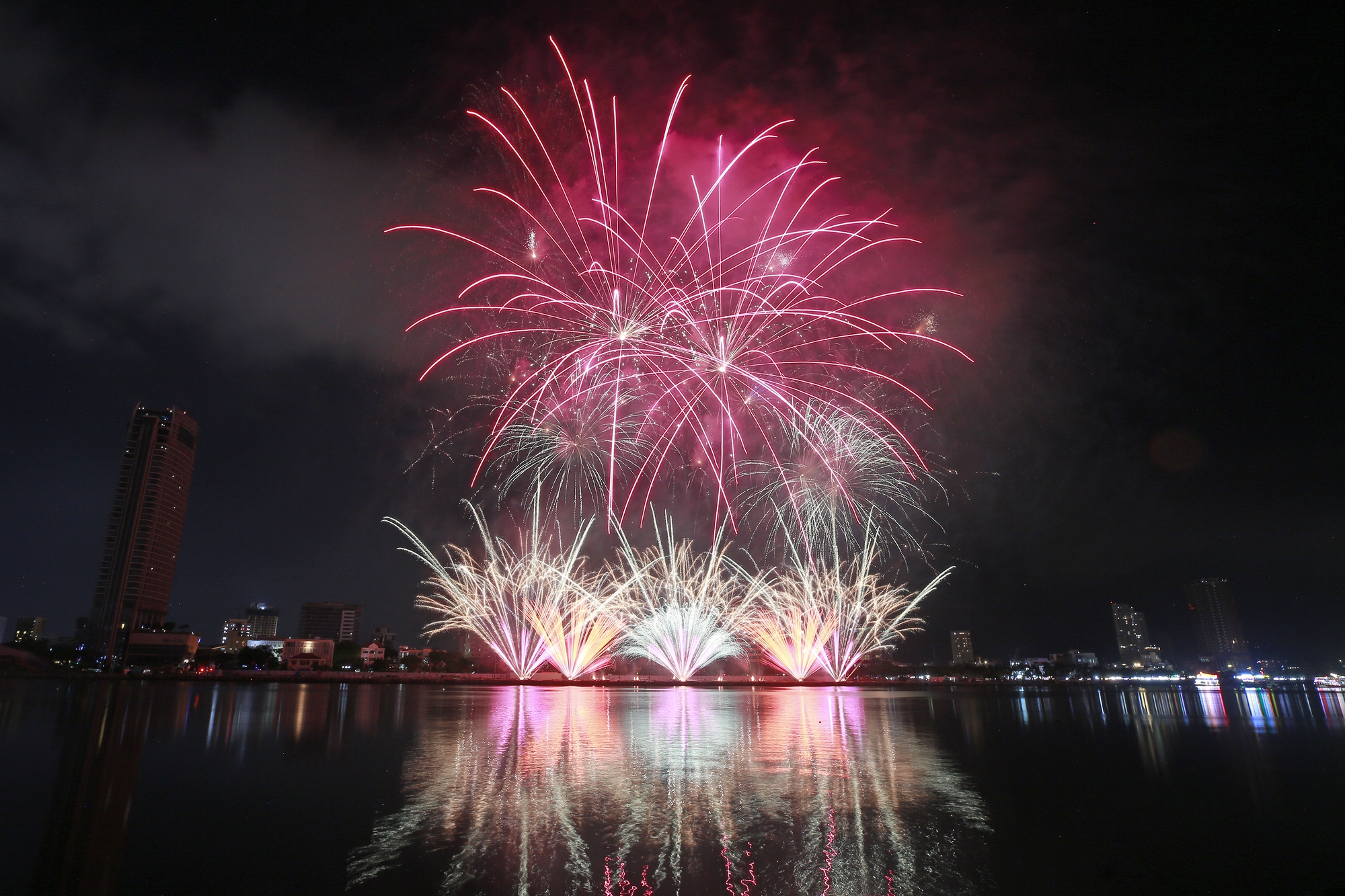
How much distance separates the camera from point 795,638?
5478 cm

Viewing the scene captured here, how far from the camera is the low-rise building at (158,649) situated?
12275 centimetres

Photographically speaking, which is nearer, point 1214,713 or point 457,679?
point 1214,713

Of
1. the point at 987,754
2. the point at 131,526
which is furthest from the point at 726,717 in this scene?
the point at 131,526

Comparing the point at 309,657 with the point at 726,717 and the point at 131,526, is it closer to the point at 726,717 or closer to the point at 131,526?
the point at 131,526

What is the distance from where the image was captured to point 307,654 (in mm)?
117438

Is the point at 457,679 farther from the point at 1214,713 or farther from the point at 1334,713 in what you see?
the point at 1334,713

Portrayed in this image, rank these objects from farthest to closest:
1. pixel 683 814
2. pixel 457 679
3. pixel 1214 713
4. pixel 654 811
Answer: pixel 457 679
pixel 1214 713
pixel 654 811
pixel 683 814

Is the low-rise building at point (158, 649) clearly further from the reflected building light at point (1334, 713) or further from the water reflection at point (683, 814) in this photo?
the reflected building light at point (1334, 713)

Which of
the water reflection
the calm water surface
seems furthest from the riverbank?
the water reflection

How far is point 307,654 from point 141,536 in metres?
53.4

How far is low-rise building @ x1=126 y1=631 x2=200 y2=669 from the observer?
123 m

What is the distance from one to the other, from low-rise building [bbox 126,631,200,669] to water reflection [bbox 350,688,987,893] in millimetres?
137506

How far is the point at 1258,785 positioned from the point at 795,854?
14.5 meters

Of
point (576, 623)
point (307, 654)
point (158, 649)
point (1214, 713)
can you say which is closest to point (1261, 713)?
point (1214, 713)
